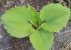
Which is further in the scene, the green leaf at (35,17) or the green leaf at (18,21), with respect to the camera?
the green leaf at (35,17)

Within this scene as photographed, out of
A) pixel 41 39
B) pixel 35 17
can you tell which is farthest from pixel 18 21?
pixel 41 39

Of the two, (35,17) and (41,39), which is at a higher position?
(35,17)

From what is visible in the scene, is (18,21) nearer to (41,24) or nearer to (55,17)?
(41,24)

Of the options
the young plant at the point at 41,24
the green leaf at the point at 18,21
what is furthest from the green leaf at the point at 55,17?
the green leaf at the point at 18,21

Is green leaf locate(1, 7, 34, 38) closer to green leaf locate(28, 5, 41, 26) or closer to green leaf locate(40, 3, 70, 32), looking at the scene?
green leaf locate(28, 5, 41, 26)

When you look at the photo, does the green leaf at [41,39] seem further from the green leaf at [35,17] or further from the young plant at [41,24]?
the green leaf at [35,17]

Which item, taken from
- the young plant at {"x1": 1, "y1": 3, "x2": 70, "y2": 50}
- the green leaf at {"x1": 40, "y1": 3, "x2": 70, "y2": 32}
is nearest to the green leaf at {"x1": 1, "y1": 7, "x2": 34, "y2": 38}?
the young plant at {"x1": 1, "y1": 3, "x2": 70, "y2": 50}

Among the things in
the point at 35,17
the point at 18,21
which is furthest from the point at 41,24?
the point at 18,21

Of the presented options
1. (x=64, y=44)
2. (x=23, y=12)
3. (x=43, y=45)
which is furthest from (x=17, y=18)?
(x=64, y=44)
